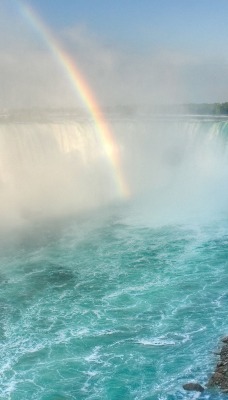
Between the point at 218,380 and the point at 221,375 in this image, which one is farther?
the point at 221,375

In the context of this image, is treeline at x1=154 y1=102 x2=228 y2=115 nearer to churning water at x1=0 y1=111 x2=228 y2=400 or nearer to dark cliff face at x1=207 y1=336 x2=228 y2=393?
churning water at x1=0 y1=111 x2=228 y2=400

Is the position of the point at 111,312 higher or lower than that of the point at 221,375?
higher

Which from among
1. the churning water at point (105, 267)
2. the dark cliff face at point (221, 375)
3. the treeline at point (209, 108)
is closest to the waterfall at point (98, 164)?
the churning water at point (105, 267)

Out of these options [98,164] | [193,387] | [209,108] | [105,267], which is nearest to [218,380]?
[193,387]

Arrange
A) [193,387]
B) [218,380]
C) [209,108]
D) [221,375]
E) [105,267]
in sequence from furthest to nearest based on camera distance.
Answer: [209,108] → [105,267] → [221,375] → [218,380] → [193,387]

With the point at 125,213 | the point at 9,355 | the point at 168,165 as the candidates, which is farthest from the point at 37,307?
the point at 168,165

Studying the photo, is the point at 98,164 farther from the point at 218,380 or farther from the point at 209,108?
the point at 209,108
